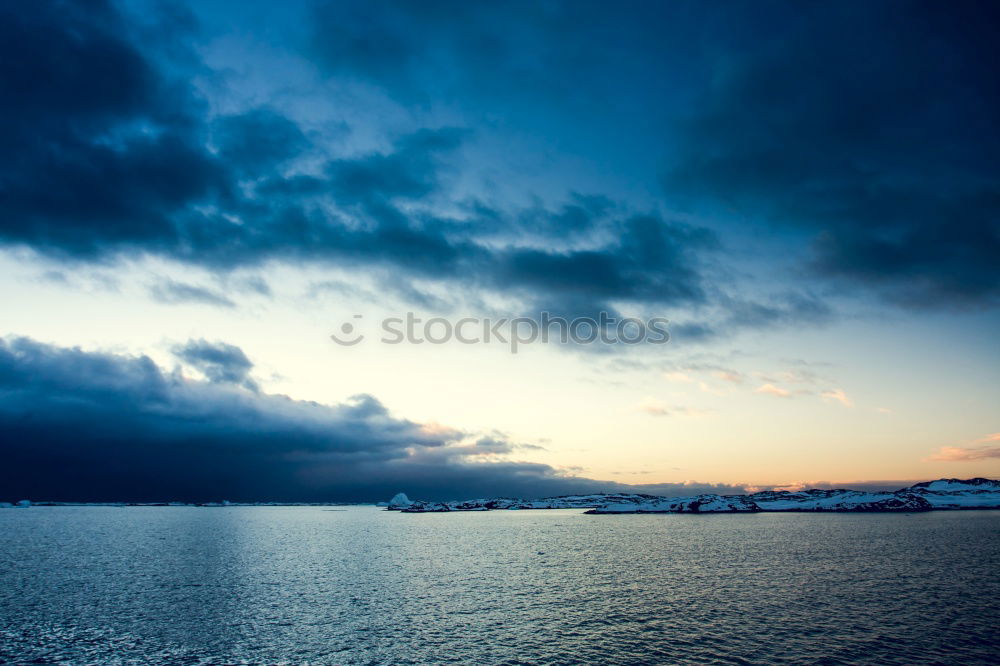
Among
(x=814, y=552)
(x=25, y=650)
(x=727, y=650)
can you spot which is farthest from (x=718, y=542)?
(x=25, y=650)

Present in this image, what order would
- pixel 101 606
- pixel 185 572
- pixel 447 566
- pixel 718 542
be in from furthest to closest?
1. pixel 718 542
2. pixel 447 566
3. pixel 185 572
4. pixel 101 606

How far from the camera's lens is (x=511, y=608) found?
5844 cm

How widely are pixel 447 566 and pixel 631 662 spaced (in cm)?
5966

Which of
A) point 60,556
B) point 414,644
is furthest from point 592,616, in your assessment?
point 60,556

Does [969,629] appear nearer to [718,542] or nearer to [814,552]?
[814,552]

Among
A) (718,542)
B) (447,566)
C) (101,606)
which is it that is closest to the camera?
(101,606)

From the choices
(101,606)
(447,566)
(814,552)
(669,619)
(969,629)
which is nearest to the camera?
(969,629)

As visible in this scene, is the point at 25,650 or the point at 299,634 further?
the point at 299,634

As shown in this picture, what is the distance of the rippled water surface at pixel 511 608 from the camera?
4253 centimetres

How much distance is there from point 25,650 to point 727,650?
2187 inches

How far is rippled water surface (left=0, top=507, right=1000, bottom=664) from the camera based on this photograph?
140ft

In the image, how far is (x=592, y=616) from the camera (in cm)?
5453

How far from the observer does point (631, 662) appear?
39781mm

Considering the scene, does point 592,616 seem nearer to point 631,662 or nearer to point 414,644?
point 631,662
